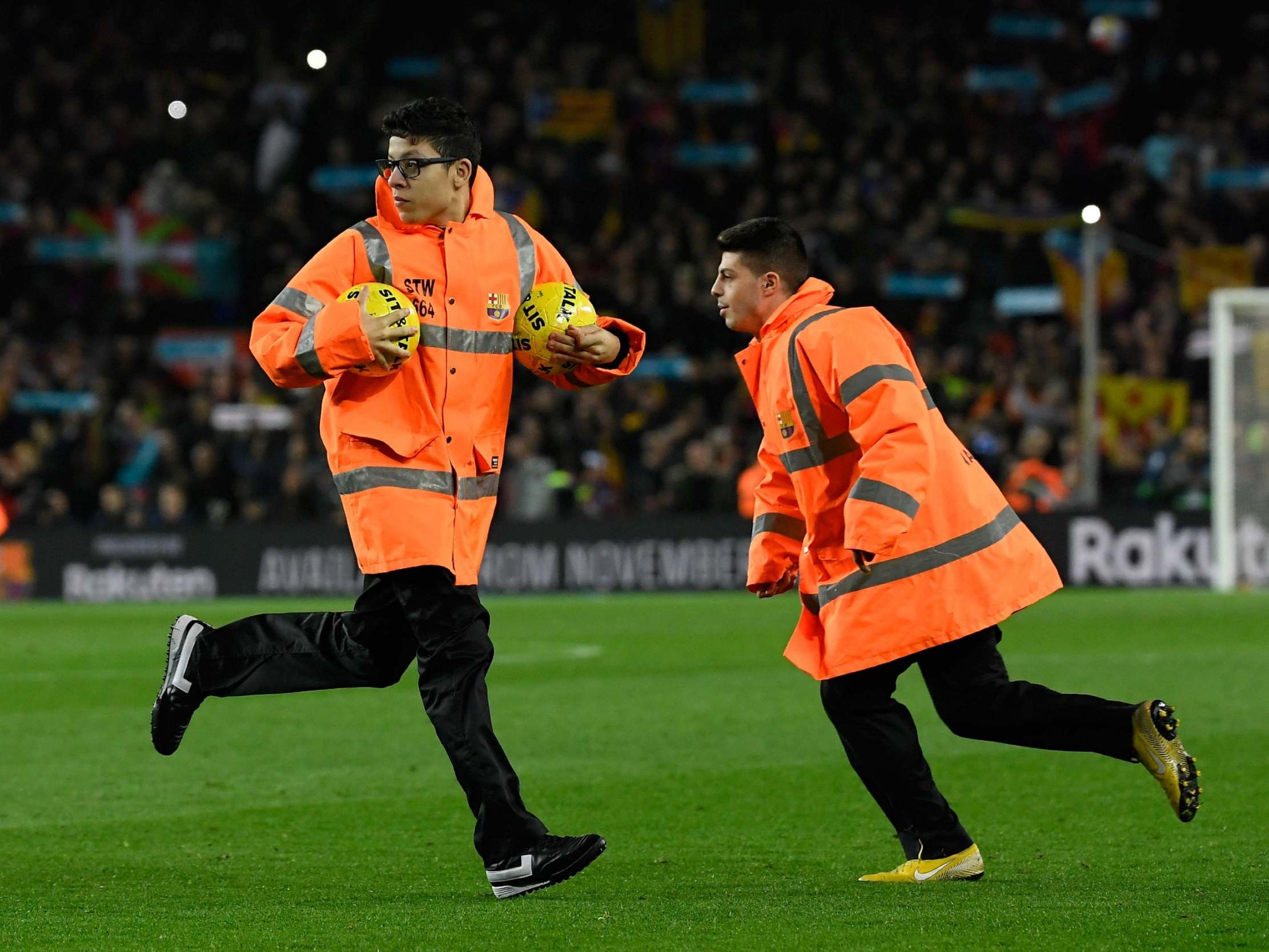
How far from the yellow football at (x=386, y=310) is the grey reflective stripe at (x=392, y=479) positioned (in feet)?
0.89

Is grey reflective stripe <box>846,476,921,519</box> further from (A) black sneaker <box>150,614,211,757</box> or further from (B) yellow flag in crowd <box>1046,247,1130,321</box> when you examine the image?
(B) yellow flag in crowd <box>1046,247,1130,321</box>

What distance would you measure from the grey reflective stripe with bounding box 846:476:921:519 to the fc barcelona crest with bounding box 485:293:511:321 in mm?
1195

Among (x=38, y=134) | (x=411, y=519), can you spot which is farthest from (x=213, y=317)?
(x=411, y=519)

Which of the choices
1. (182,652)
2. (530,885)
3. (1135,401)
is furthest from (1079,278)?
(530,885)

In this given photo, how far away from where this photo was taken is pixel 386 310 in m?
5.55

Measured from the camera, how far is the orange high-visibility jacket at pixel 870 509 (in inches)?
218

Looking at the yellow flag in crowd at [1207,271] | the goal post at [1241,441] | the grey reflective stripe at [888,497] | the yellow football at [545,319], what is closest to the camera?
the grey reflective stripe at [888,497]

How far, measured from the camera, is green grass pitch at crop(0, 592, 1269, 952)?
4953mm

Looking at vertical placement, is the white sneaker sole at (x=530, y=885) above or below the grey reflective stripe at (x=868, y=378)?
below

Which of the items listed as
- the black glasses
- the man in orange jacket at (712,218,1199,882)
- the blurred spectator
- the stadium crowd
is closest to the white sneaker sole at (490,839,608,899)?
the man in orange jacket at (712,218,1199,882)

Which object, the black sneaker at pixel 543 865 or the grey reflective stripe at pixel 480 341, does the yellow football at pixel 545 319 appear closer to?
the grey reflective stripe at pixel 480 341

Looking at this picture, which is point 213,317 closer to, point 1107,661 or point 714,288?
point 1107,661

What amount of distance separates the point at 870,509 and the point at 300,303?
1.74 meters

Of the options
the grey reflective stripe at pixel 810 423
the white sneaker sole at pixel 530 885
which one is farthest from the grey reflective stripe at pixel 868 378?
the white sneaker sole at pixel 530 885
